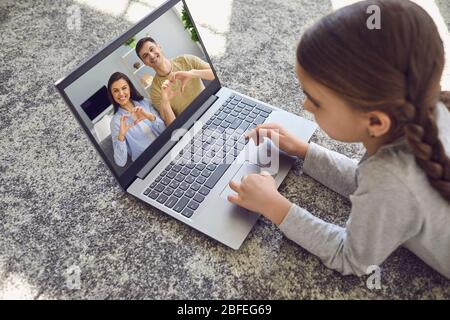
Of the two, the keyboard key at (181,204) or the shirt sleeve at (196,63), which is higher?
the shirt sleeve at (196,63)

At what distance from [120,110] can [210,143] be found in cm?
16

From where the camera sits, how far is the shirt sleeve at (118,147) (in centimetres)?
55

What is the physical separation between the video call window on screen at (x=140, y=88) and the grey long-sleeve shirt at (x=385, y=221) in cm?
26

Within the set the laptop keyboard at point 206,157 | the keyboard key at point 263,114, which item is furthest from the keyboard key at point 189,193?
the keyboard key at point 263,114

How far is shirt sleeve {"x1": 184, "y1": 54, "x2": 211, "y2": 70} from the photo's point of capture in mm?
646

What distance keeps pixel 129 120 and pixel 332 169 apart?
0.32 meters

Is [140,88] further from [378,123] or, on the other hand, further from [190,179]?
[378,123]

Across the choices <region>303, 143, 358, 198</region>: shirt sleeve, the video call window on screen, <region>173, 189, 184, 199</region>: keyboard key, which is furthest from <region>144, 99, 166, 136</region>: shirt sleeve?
<region>303, 143, 358, 198</region>: shirt sleeve

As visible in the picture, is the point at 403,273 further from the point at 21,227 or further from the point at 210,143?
the point at 21,227

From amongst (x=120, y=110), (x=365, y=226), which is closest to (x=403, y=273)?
(x=365, y=226)

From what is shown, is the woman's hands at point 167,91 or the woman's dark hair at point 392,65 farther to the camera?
the woman's hands at point 167,91

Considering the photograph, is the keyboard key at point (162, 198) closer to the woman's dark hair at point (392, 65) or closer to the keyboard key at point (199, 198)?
the keyboard key at point (199, 198)

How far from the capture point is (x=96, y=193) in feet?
2.03

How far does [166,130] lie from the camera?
62cm
